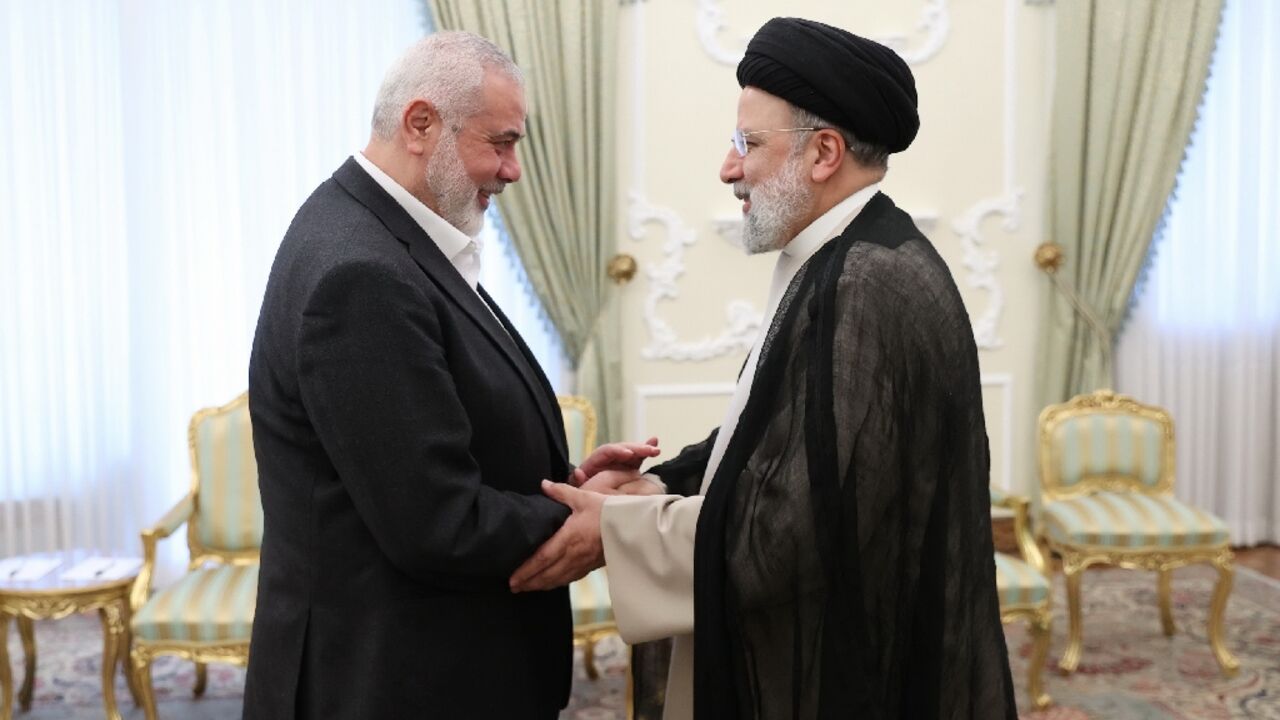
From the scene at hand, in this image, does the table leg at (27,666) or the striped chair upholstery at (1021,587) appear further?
the table leg at (27,666)

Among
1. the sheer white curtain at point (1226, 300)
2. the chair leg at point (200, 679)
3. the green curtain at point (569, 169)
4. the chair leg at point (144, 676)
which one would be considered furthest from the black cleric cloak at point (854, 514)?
the sheer white curtain at point (1226, 300)

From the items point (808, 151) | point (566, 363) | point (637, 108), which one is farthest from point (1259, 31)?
point (808, 151)

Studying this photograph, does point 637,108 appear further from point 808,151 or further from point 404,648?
point 404,648

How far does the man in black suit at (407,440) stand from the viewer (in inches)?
67.4

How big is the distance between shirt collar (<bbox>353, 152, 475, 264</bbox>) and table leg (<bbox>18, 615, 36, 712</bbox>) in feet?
9.62

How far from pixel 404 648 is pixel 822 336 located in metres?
0.77

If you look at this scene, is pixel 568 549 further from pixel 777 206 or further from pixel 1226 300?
pixel 1226 300

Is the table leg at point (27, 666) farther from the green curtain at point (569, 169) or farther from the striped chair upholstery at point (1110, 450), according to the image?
the striped chair upholstery at point (1110, 450)

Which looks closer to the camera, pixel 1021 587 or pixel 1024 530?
pixel 1021 587

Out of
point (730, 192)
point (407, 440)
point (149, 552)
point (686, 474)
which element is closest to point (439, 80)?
point (407, 440)

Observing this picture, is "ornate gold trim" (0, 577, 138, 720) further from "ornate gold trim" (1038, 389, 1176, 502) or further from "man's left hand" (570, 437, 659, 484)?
"ornate gold trim" (1038, 389, 1176, 502)

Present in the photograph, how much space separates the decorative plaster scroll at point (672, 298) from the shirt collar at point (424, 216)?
3469 millimetres

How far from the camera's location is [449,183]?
6.51ft

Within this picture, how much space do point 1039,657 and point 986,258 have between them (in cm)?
220
